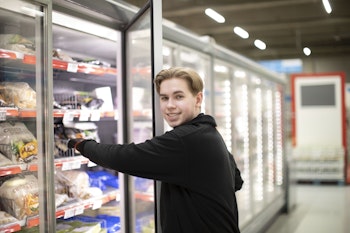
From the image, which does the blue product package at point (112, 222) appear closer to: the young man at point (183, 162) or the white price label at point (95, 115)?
the white price label at point (95, 115)

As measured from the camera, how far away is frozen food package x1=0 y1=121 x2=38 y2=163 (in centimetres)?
213

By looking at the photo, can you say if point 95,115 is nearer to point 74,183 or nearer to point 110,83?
point 74,183

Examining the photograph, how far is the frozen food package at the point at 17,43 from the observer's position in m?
2.10

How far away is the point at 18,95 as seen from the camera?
7.08 feet

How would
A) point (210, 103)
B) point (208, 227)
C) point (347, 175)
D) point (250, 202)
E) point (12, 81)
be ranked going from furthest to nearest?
point (347, 175) → point (250, 202) → point (210, 103) → point (12, 81) → point (208, 227)

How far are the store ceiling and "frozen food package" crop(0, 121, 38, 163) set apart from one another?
274 inches

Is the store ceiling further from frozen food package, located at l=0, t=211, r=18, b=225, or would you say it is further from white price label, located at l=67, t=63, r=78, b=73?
frozen food package, located at l=0, t=211, r=18, b=225

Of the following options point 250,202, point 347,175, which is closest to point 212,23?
Result: point 347,175

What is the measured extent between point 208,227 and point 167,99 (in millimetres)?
674

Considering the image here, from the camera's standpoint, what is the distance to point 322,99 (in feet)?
33.0

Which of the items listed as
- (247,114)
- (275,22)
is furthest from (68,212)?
(275,22)

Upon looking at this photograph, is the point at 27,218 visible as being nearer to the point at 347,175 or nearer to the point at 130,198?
the point at 130,198

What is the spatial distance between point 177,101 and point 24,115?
2.75ft

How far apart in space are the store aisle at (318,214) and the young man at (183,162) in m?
4.16
